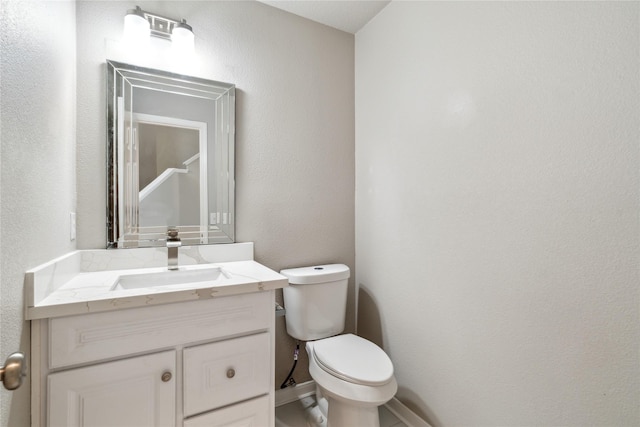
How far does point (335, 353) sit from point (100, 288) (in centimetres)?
103

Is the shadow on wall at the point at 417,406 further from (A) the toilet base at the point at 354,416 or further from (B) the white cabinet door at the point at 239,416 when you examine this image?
(B) the white cabinet door at the point at 239,416

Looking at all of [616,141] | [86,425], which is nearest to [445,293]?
[616,141]

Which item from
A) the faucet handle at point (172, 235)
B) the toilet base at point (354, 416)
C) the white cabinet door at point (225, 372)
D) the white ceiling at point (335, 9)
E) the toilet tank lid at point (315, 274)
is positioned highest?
the white ceiling at point (335, 9)

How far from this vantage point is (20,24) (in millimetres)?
801

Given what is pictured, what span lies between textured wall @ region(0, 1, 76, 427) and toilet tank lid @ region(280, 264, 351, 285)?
3.26 feet

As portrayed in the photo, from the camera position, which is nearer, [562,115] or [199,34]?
[562,115]

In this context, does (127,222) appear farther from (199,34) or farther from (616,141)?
(616,141)

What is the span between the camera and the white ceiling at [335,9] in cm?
171

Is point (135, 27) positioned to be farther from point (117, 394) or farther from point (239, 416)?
point (239, 416)

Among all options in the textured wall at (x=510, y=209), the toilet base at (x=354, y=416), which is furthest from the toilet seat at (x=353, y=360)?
the textured wall at (x=510, y=209)

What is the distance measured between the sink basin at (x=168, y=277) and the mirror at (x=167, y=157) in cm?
20

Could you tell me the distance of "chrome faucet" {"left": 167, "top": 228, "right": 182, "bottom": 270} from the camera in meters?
1.38

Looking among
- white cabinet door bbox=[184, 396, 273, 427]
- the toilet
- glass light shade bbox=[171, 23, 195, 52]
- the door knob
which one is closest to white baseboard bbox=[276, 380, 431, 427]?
the toilet

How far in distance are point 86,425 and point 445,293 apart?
1.43 metres
